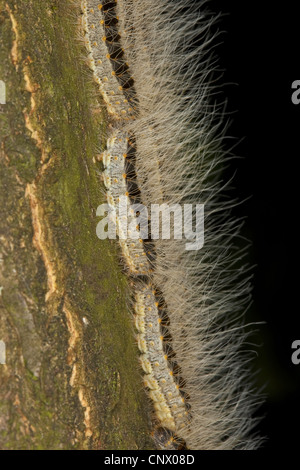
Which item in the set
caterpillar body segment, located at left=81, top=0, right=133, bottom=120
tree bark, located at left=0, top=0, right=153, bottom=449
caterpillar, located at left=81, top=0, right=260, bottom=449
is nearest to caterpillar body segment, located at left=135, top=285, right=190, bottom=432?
caterpillar, located at left=81, top=0, right=260, bottom=449

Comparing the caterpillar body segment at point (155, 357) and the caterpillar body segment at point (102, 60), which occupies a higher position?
the caterpillar body segment at point (102, 60)

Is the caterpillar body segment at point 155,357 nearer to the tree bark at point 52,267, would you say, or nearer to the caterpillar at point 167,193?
the caterpillar at point 167,193

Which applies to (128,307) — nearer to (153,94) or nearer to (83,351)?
(83,351)

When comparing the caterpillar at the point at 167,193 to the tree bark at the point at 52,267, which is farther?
the caterpillar at the point at 167,193

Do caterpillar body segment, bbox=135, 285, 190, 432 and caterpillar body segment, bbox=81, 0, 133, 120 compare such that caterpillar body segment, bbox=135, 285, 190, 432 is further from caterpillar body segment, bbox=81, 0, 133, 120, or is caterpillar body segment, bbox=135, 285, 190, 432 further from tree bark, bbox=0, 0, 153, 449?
caterpillar body segment, bbox=81, 0, 133, 120

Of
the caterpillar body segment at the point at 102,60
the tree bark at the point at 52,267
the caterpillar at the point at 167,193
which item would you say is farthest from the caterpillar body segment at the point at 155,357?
the caterpillar body segment at the point at 102,60
